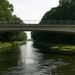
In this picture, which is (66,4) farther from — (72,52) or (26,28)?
(72,52)

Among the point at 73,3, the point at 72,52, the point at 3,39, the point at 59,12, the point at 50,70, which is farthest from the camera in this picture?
the point at 3,39

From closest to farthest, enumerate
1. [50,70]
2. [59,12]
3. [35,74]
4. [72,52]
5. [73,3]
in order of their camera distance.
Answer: [35,74], [50,70], [72,52], [73,3], [59,12]

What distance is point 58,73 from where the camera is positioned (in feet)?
106

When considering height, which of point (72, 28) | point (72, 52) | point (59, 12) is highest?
point (59, 12)

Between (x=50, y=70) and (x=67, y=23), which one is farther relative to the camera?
(x=67, y=23)

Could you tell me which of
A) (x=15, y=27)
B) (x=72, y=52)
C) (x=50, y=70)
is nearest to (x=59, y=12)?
(x=15, y=27)

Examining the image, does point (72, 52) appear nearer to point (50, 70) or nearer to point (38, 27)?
point (38, 27)

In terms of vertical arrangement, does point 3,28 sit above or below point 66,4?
below

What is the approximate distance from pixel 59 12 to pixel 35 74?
60.1 metres

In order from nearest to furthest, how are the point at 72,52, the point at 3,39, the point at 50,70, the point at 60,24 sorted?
the point at 50,70, the point at 72,52, the point at 60,24, the point at 3,39

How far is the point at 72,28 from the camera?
6316 centimetres

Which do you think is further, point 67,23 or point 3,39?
point 3,39

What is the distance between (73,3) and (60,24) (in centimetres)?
2325

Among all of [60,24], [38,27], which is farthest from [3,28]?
[60,24]
